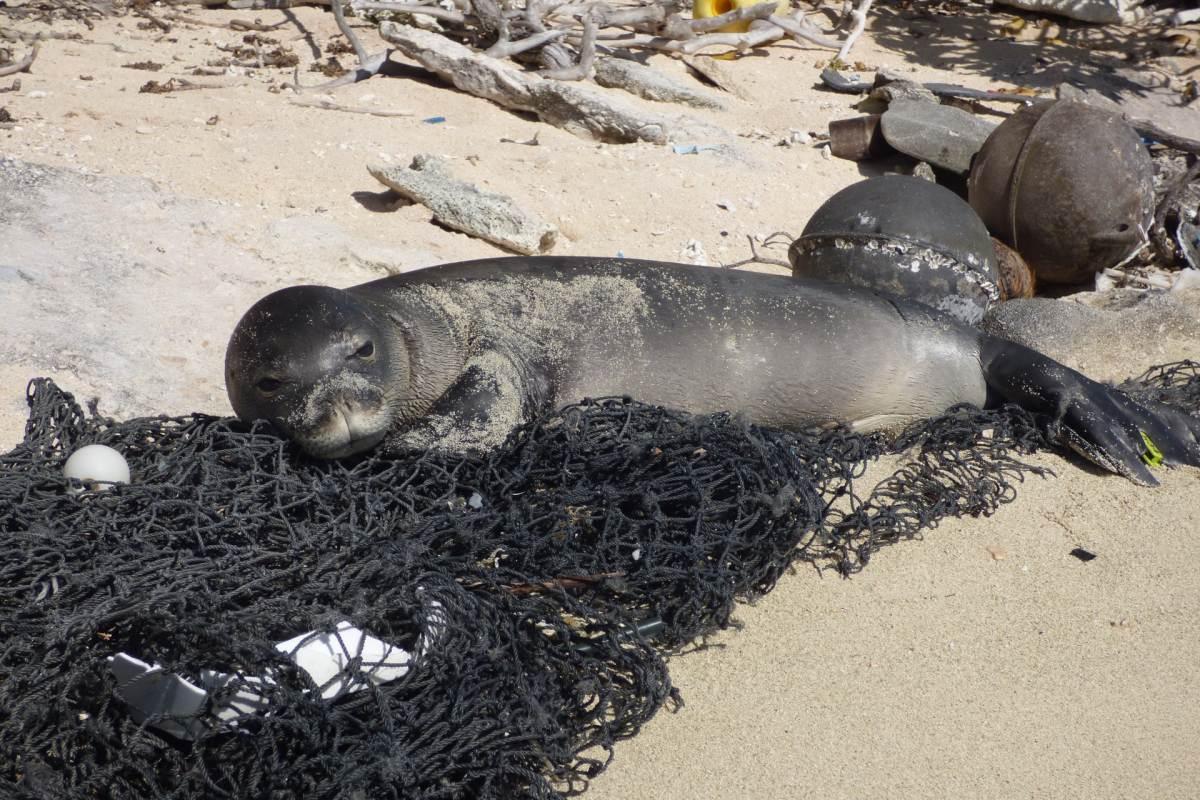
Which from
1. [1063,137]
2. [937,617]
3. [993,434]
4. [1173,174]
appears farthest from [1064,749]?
[1173,174]

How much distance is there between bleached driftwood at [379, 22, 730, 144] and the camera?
816 cm

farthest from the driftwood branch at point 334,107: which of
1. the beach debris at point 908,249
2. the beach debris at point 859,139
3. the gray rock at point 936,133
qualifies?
the beach debris at point 908,249

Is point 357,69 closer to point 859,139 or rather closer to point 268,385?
point 859,139

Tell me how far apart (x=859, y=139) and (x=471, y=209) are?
10.9 ft

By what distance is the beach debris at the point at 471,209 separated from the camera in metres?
6.29

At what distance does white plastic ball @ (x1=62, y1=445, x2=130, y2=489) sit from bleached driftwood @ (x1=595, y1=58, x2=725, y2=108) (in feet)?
21.6

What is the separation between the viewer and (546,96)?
8.34 meters

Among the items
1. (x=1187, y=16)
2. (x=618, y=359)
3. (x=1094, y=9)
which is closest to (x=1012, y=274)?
(x=618, y=359)

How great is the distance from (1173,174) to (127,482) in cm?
637

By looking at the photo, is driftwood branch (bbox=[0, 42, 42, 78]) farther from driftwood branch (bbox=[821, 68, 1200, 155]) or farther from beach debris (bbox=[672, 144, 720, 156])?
driftwood branch (bbox=[821, 68, 1200, 155])

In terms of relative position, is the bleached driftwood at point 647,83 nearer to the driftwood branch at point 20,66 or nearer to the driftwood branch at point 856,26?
the driftwood branch at point 856,26

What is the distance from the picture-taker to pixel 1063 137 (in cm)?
603

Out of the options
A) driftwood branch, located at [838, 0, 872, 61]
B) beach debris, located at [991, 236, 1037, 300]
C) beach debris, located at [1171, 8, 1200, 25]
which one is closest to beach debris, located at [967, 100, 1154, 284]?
beach debris, located at [991, 236, 1037, 300]

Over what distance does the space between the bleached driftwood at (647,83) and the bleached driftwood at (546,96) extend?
36 cm
